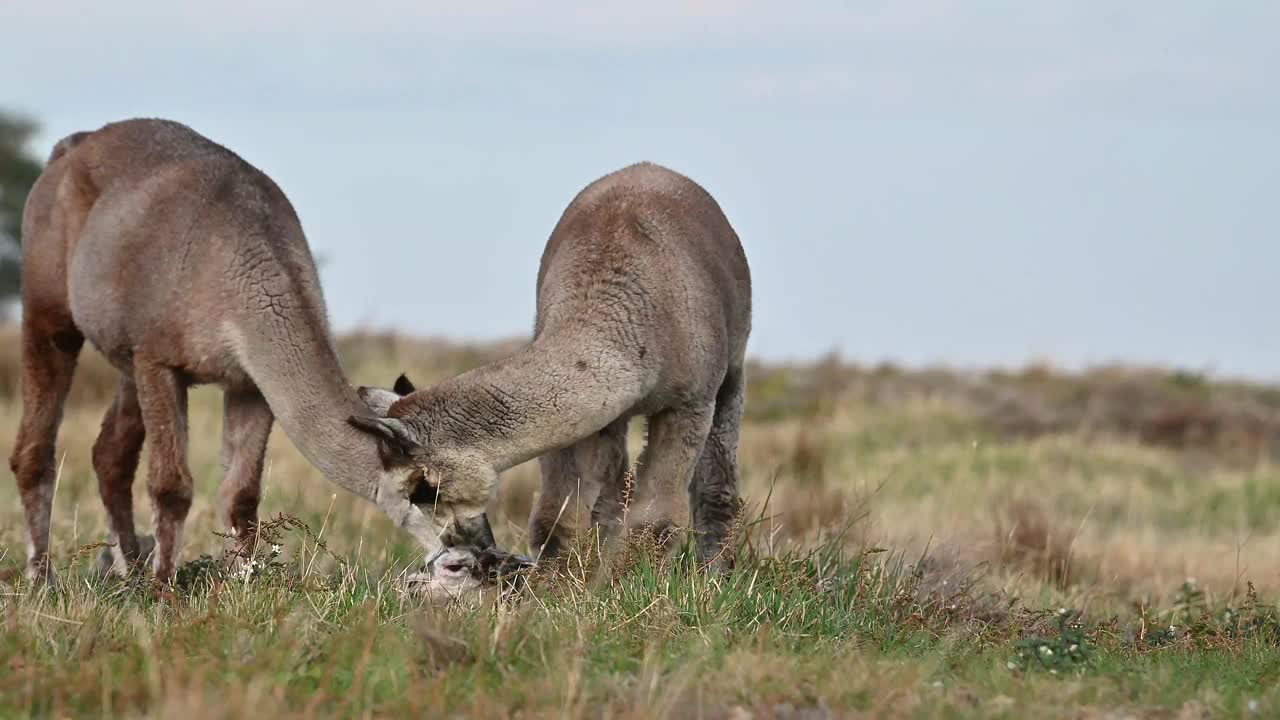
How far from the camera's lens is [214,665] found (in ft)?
17.2

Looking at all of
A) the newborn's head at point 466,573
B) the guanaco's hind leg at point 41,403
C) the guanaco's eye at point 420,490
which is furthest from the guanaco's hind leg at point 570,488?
the guanaco's hind leg at point 41,403

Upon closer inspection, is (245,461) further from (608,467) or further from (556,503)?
(608,467)

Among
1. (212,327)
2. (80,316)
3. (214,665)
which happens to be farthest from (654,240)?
(214,665)

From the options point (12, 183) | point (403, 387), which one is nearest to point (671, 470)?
point (403, 387)

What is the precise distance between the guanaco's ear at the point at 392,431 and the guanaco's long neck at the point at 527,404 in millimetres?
117

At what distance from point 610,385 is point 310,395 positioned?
4.73 ft

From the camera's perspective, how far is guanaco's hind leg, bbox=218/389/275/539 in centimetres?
850

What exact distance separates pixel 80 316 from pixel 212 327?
990 millimetres

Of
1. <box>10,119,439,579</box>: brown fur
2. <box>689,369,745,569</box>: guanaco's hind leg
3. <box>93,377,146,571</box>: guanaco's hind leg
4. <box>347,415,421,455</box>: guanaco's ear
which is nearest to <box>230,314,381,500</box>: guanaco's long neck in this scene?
<box>10,119,439,579</box>: brown fur

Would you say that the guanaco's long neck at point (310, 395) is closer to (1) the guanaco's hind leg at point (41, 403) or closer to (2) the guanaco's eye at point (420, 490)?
(2) the guanaco's eye at point (420, 490)

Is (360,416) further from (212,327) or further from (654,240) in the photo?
(654,240)

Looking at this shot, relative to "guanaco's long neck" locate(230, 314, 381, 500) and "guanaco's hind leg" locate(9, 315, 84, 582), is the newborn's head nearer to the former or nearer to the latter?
"guanaco's long neck" locate(230, 314, 381, 500)

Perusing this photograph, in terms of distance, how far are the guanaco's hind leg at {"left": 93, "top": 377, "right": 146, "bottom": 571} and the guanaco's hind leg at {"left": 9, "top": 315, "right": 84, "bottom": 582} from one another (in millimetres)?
287

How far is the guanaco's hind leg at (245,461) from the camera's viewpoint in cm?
850
